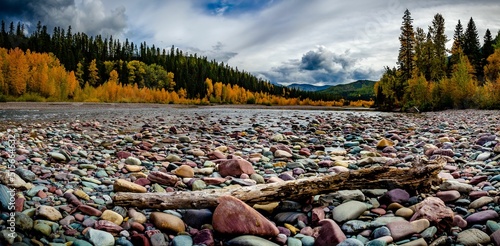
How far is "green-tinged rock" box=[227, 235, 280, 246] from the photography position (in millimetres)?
3170

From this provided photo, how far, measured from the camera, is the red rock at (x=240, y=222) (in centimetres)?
338

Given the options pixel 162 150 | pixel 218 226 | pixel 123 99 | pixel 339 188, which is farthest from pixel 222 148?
pixel 123 99

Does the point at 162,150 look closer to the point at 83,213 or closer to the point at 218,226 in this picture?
the point at 83,213

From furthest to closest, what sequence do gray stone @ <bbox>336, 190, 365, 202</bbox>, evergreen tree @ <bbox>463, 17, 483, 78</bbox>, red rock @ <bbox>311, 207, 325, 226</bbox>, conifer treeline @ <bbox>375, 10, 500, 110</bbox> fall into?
evergreen tree @ <bbox>463, 17, 483, 78</bbox>, conifer treeline @ <bbox>375, 10, 500, 110</bbox>, gray stone @ <bbox>336, 190, 365, 202</bbox>, red rock @ <bbox>311, 207, 325, 226</bbox>

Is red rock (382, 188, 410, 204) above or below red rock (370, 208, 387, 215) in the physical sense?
above

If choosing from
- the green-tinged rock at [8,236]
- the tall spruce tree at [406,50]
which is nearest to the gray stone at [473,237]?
the green-tinged rock at [8,236]

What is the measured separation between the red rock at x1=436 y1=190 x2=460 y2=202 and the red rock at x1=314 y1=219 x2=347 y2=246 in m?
1.59

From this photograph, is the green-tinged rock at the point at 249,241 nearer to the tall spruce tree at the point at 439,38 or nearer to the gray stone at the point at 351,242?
the gray stone at the point at 351,242

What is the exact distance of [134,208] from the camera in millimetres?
3992

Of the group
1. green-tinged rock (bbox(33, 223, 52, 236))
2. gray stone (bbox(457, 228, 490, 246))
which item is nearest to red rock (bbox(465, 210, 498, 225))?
gray stone (bbox(457, 228, 490, 246))

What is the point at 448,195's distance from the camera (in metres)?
4.06

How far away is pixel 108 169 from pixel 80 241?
119 inches

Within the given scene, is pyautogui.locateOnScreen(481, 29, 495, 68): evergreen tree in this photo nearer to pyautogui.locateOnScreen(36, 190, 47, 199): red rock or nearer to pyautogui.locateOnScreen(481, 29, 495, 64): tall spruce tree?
pyautogui.locateOnScreen(481, 29, 495, 64): tall spruce tree

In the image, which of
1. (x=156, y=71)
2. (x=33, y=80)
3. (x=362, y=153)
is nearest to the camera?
(x=362, y=153)
